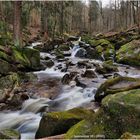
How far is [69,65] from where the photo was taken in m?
17.6

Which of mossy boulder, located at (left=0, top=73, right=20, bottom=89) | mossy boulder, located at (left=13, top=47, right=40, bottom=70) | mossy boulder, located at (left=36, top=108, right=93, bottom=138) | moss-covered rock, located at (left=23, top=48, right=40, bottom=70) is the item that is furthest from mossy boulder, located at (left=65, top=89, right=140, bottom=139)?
moss-covered rock, located at (left=23, top=48, right=40, bottom=70)

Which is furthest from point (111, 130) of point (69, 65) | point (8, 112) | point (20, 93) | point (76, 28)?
point (76, 28)

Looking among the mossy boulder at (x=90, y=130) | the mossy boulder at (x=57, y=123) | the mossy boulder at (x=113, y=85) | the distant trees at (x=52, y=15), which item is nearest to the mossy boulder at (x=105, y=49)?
the distant trees at (x=52, y=15)

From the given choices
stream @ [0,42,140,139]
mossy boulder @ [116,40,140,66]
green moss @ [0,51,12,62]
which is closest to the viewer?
stream @ [0,42,140,139]

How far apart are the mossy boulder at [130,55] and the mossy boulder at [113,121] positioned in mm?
12597

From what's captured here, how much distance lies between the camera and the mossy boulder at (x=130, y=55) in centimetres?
1772

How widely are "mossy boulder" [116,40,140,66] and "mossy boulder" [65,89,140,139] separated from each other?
12597 mm

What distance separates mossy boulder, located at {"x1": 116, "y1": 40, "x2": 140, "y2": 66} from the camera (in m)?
17.7

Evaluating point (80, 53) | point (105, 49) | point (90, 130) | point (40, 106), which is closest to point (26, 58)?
point (40, 106)

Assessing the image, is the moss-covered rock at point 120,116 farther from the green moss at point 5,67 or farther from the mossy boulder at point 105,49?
the mossy boulder at point 105,49

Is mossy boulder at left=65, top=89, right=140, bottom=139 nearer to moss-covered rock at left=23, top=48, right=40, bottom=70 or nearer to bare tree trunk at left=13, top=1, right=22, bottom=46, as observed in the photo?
moss-covered rock at left=23, top=48, right=40, bottom=70

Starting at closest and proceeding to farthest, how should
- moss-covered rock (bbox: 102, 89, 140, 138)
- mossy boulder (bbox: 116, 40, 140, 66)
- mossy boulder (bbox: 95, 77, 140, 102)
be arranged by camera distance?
moss-covered rock (bbox: 102, 89, 140, 138) < mossy boulder (bbox: 95, 77, 140, 102) < mossy boulder (bbox: 116, 40, 140, 66)

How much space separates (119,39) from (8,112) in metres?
18.3

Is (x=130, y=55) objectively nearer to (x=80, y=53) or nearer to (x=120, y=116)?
(x=80, y=53)
